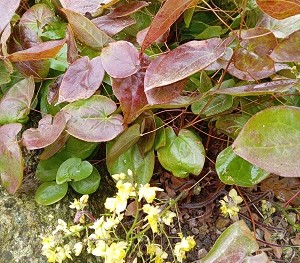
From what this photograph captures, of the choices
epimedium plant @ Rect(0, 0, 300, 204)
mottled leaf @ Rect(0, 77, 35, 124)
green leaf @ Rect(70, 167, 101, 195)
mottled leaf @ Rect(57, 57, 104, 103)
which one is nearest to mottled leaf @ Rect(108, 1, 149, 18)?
epimedium plant @ Rect(0, 0, 300, 204)

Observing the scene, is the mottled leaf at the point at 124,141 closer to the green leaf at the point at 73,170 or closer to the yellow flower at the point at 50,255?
the green leaf at the point at 73,170

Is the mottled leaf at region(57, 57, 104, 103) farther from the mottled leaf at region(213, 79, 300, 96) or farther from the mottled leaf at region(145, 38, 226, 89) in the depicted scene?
the mottled leaf at region(213, 79, 300, 96)

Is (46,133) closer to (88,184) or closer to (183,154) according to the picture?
(88,184)

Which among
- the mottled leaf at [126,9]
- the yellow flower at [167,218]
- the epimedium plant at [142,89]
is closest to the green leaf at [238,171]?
the epimedium plant at [142,89]

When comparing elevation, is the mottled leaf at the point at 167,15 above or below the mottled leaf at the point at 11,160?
above

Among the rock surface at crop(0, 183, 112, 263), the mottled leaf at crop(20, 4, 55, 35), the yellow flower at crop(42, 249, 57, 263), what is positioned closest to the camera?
the yellow flower at crop(42, 249, 57, 263)

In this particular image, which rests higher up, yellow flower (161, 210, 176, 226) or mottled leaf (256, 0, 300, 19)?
Answer: mottled leaf (256, 0, 300, 19)

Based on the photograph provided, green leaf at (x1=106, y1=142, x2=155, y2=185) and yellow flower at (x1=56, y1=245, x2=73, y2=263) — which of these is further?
green leaf at (x1=106, y1=142, x2=155, y2=185)

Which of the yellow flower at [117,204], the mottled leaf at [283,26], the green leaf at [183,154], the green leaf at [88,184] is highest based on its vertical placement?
the mottled leaf at [283,26]
